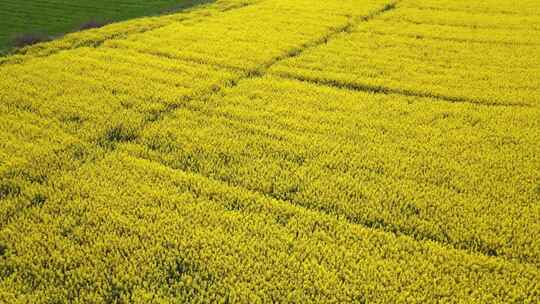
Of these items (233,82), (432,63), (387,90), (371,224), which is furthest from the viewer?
(432,63)

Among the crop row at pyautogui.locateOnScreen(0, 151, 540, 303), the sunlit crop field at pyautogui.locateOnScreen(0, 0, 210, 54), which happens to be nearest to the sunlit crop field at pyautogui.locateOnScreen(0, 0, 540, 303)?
the crop row at pyautogui.locateOnScreen(0, 151, 540, 303)

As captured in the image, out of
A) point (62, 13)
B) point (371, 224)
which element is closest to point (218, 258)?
point (371, 224)

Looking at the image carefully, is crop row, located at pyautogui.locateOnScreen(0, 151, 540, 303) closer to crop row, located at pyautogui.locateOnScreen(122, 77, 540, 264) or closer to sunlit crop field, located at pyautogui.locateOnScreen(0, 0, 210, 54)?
crop row, located at pyautogui.locateOnScreen(122, 77, 540, 264)

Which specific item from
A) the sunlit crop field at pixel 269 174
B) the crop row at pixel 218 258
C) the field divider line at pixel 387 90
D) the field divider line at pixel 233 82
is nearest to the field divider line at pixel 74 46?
the sunlit crop field at pixel 269 174

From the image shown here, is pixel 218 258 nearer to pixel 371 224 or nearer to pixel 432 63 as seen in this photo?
pixel 371 224

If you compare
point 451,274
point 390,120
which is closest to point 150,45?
point 390,120

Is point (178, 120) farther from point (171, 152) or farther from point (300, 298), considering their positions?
point (300, 298)

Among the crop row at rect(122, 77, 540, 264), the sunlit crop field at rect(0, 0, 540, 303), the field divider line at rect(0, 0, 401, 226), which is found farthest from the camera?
the field divider line at rect(0, 0, 401, 226)

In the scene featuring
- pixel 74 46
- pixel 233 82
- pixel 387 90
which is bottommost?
pixel 387 90
